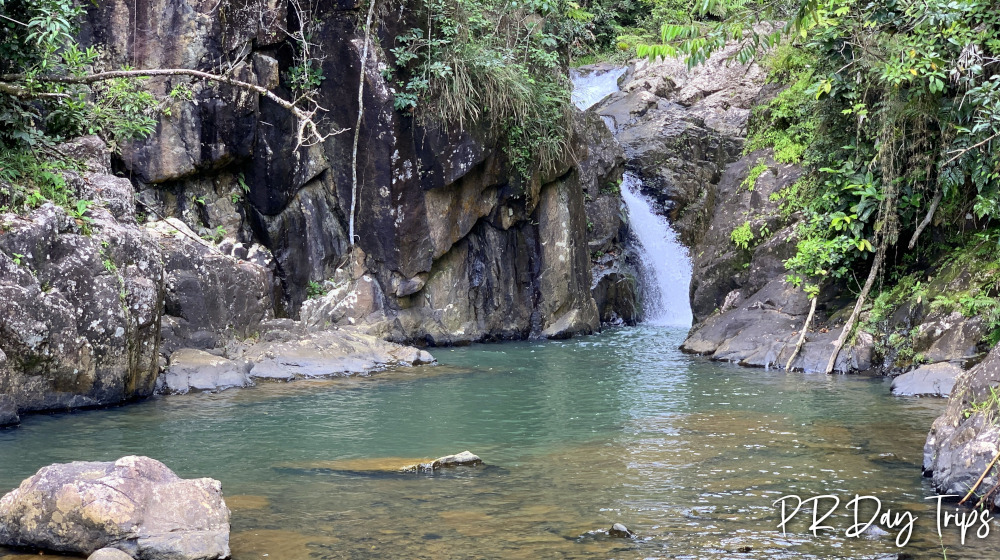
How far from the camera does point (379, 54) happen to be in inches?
668

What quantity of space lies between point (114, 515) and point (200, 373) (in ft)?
24.1

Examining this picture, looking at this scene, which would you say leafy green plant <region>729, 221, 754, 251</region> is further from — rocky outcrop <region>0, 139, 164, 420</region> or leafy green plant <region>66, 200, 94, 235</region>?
leafy green plant <region>66, 200, 94, 235</region>

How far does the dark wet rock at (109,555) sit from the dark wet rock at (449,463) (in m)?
2.99

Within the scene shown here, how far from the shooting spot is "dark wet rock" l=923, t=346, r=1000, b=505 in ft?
20.7

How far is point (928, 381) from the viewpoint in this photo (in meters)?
11.1

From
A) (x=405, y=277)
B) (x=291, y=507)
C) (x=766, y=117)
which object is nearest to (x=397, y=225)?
(x=405, y=277)

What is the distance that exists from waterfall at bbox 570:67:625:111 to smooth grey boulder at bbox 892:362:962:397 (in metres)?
16.5

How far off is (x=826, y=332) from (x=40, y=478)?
11.8 metres

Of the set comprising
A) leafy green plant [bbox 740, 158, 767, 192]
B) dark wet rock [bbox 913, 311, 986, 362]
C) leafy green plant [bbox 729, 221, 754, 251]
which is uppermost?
leafy green plant [bbox 740, 158, 767, 192]

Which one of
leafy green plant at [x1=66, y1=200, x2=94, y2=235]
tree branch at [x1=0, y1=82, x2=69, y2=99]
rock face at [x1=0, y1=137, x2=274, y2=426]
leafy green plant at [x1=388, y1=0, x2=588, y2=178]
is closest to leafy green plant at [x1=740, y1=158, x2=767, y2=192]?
leafy green plant at [x1=388, y1=0, x2=588, y2=178]

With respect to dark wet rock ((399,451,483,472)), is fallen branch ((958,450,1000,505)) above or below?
above

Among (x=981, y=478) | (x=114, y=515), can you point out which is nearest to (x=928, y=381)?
(x=981, y=478)

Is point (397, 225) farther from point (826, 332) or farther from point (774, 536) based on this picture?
point (774, 536)

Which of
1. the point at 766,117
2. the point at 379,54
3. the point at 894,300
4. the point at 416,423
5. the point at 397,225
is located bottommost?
the point at 416,423
